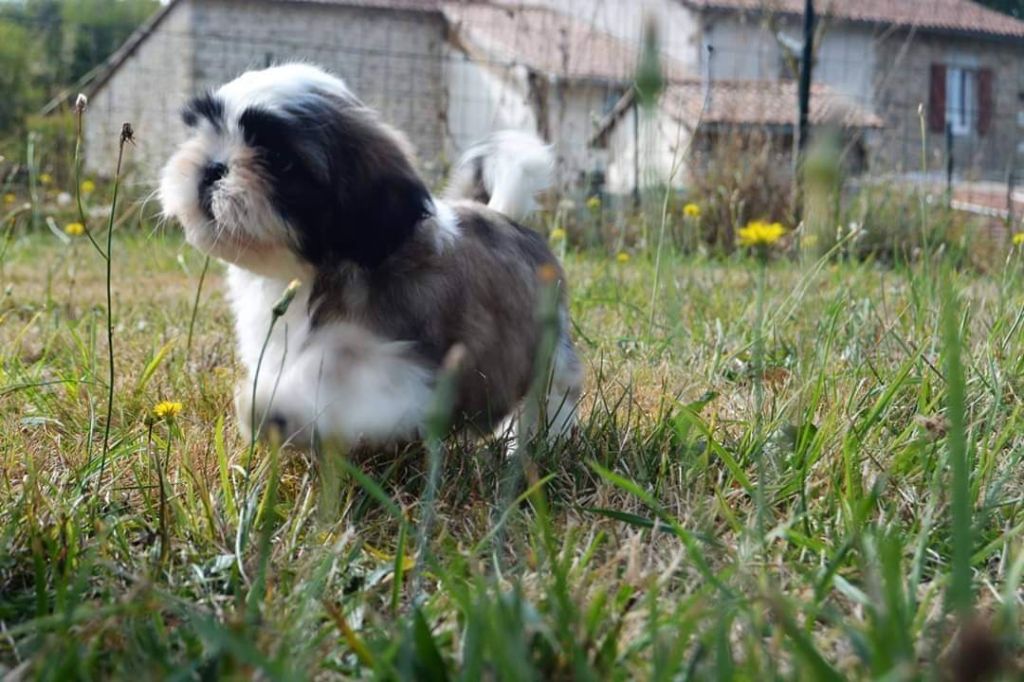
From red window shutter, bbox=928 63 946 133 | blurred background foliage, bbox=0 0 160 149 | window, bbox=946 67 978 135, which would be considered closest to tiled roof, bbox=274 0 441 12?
blurred background foliage, bbox=0 0 160 149

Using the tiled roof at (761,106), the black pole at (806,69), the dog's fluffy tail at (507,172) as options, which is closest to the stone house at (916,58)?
the tiled roof at (761,106)

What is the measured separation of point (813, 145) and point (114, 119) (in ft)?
38.5

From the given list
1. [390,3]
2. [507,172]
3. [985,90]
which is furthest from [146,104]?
[985,90]

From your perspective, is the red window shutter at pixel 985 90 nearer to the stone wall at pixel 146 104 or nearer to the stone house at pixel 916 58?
the stone house at pixel 916 58

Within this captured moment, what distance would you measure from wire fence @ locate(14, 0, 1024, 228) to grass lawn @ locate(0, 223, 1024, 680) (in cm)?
49

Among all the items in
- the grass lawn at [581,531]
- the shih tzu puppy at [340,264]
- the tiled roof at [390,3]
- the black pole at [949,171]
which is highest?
the tiled roof at [390,3]

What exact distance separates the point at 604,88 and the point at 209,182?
6.11m

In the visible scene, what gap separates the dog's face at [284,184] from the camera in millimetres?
2061

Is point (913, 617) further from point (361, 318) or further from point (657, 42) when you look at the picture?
point (361, 318)

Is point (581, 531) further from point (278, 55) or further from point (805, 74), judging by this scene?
point (278, 55)

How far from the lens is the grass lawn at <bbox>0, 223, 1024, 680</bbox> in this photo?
1.10m

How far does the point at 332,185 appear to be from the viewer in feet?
7.00

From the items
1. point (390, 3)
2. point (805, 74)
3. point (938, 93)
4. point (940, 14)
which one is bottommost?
point (805, 74)

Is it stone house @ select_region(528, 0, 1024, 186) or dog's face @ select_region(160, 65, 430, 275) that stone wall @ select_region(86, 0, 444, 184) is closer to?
stone house @ select_region(528, 0, 1024, 186)
